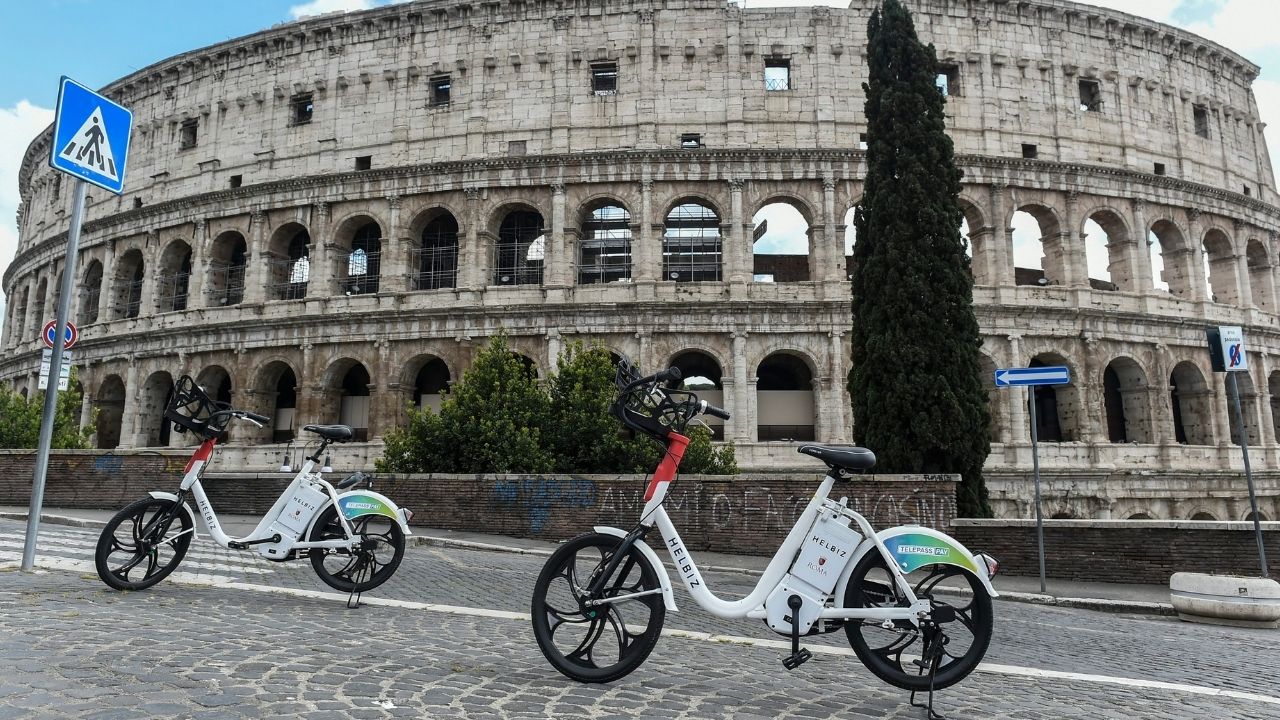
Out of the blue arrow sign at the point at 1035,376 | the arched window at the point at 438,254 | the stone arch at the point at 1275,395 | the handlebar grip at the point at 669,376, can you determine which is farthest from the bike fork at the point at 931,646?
the stone arch at the point at 1275,395

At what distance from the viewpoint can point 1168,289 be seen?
2739 cm

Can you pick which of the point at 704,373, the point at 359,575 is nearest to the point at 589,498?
the point at 359,575

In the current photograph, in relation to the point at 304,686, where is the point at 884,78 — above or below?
A: above

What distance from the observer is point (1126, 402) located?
25922 millimetres

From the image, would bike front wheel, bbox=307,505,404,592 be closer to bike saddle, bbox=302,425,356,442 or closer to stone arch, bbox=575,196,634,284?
bike saddle, bbox=302,425,356,442

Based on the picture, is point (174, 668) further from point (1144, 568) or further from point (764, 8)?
point (764, 8)

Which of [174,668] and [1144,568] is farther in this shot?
[1144,568]

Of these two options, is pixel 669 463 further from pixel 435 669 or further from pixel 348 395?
pixel 348 395

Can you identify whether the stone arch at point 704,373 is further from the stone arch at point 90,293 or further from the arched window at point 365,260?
the stone arch at point 90,293

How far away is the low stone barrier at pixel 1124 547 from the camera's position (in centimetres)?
1131

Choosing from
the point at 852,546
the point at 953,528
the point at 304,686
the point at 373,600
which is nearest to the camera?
the point at 304,686

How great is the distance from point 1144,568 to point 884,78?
12.1 m

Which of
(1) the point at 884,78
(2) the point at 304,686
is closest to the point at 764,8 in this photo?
(1) the point at 884,78

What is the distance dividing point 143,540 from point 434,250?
21464 mm
